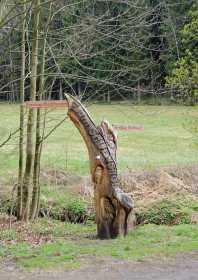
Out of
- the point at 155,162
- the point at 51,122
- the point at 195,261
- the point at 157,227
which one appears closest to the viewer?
the point at 195,261

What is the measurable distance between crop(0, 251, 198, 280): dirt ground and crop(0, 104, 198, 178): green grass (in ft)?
13.8

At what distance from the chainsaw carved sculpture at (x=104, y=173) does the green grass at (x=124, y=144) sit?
2022 millimetres

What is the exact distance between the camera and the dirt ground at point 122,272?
7.15 m

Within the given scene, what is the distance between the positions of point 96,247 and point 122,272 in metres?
1.52

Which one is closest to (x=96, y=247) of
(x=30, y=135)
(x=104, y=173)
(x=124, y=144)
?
(x=104, y=173)

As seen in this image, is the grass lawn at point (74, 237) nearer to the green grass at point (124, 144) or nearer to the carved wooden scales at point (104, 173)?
the green grass at point (124, 144)

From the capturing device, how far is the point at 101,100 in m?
12.8

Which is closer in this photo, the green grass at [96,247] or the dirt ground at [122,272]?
the dirt ground at [122,272]

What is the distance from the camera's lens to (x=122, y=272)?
7.38m

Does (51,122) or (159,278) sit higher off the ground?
(51,122)

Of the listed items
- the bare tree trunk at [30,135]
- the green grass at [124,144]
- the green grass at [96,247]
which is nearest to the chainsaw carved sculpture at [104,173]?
the green grass at [96,247]

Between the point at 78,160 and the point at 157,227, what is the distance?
7.65 m

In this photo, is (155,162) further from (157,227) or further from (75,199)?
(157,227)

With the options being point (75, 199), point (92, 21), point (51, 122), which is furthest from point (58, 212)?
point (92, 21)
